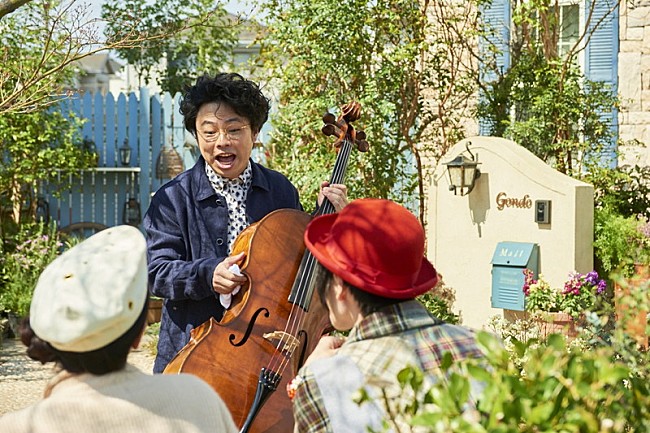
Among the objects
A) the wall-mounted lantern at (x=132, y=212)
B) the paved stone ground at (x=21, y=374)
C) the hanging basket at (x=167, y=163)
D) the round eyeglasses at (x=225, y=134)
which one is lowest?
the paved stone ground at (x=21, y=374)

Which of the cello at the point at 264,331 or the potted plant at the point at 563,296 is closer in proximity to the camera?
the cello at the point at 264,331

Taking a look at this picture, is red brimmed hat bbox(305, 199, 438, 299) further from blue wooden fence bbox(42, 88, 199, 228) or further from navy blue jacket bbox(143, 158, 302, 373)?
blue wooden fence bbox(42, 88, 199, 228)

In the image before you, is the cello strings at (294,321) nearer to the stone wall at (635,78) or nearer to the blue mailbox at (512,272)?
the blue mailbox at (512,272)

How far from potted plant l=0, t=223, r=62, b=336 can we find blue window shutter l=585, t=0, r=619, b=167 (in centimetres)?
539

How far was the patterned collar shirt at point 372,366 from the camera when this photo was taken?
6.89ft

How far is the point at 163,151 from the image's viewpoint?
12.9 m

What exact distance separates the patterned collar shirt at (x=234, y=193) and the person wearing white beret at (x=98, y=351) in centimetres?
Result: 169

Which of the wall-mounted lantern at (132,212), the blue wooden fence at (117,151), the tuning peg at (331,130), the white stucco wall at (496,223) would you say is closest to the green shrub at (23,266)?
the wall-mounted lantern at (132,212)

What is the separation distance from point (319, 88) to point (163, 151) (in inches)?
143

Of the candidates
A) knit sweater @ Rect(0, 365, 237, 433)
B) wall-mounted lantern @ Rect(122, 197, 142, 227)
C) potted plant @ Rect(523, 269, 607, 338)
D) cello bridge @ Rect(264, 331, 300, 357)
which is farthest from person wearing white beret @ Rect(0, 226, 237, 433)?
wall-mounted lantern @ Rect(122, 197, 142, 227)

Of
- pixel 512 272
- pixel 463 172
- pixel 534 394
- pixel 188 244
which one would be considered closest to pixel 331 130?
pixel 188 244

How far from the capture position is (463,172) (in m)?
8.50

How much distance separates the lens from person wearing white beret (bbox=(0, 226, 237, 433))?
1.92 m

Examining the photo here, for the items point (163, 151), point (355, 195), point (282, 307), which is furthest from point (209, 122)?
point (163, 151)
